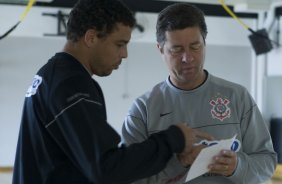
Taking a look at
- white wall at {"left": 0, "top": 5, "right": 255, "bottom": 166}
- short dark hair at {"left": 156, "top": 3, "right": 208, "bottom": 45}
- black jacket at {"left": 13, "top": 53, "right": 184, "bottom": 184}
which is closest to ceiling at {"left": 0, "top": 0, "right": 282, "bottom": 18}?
white wall at {"left": 0, "top": 5, "right": 255, "bottom": 166}

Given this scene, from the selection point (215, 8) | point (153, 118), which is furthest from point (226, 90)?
point (215, 8)

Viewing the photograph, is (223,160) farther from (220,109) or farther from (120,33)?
(120,33)

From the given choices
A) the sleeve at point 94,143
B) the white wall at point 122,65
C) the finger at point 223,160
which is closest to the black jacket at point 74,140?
the sleeve at point 94,143

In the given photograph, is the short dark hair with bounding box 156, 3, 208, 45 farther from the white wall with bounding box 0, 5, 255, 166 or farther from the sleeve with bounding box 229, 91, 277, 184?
the white wall with bounding box 0, 5, 255, 166

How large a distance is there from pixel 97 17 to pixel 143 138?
506 mm

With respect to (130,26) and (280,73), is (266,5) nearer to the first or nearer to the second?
(280,73)

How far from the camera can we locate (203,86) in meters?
1.66

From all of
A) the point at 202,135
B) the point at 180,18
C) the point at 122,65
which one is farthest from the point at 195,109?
the point at 122,65

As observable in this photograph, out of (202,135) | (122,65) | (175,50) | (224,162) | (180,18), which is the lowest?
(122,65)

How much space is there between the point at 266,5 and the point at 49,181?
4.59 m

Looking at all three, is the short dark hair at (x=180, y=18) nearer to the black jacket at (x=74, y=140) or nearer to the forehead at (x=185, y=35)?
the forehead at (x=185, y=35)

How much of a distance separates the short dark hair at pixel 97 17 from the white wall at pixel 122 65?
4315 millimetres

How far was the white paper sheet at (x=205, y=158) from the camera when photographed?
1.42m

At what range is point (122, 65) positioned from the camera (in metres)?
5.86
